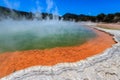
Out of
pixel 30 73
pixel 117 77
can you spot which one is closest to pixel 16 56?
pixel 30 73

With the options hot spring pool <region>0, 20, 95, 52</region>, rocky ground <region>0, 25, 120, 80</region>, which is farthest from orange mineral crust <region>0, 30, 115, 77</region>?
hot spring pool <region>0, 20, 95, 52</region>

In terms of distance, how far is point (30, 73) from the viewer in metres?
6.21

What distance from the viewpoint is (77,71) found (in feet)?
21.6

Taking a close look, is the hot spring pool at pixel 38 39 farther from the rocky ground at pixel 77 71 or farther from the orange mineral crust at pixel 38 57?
the rocky ground at pixel 77 71

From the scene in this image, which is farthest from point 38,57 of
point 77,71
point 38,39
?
point 38,39

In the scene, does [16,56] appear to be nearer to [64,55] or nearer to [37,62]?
[37,62]

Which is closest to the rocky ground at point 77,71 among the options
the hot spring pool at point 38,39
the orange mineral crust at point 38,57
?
the orange mineral crust at point 38,57

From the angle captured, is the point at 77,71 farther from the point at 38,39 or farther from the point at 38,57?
the point at 38,39

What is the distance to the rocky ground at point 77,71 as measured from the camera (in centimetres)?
614

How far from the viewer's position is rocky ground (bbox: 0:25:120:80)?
6141 millimetres

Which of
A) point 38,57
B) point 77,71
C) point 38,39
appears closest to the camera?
point 77,71

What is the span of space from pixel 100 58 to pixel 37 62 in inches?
122

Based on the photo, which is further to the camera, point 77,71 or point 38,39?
point 38,39

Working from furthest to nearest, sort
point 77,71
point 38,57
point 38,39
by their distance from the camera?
point 38,39 < point 38,57 < point 77,71
